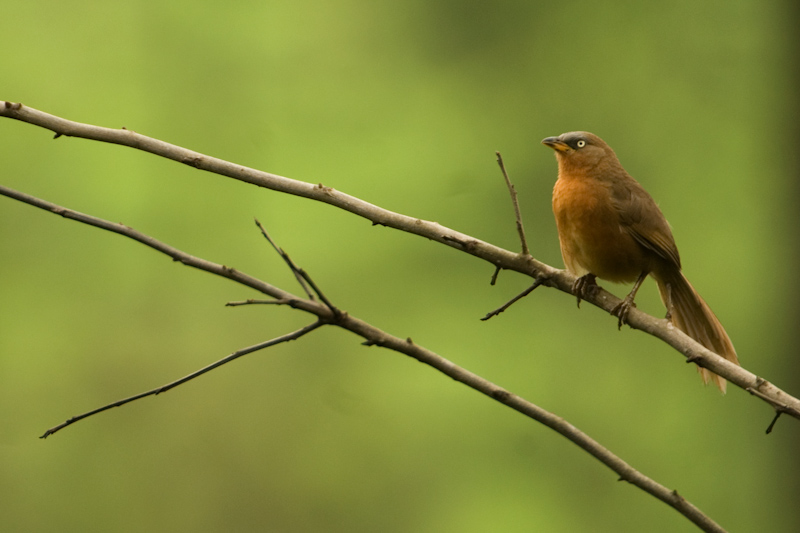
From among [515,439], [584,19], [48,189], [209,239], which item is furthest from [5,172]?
[584,19]

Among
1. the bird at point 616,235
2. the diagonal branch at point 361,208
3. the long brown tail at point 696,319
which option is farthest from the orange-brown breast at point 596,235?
the diagonal branch at point 361,208

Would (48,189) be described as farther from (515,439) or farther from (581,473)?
(581,473)

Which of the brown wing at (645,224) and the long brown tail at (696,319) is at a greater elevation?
the brown wing at (645,224)

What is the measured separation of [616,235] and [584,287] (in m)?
0.17

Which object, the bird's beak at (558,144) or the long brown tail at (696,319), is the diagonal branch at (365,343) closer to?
the long brown tail at (696,319)

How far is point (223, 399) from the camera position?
3.12 meters

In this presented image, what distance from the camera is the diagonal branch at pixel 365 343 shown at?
111 cm

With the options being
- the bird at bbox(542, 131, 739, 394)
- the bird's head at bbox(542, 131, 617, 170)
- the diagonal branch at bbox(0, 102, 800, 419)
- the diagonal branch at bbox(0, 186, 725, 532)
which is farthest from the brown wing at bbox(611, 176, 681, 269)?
the diagonal branch at bbox(0, 186, 725, 532)

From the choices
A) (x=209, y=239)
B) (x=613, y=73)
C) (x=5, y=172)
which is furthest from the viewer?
(x=613, y=73)

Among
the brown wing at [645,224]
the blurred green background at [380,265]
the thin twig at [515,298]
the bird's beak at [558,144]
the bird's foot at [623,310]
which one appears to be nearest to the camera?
the thin twig at [515,298]

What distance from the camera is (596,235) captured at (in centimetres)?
175

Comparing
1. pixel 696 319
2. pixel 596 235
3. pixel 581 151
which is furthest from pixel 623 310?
pixel 581 151

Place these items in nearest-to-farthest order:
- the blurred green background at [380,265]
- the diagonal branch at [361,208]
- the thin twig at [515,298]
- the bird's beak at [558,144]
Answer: the diagonal branch at [361,208], the thin twig at [515,298], the bird's beak at [558,144], the blurred green background at [380,265]

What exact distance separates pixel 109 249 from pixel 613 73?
239cm
